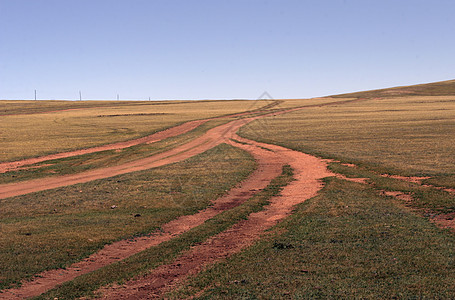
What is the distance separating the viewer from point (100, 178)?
87.9ft

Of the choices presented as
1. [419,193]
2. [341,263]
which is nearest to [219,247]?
[341,263]

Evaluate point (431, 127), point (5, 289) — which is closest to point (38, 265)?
point (5, 289)

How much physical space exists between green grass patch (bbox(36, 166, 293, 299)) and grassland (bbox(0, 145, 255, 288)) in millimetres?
1823

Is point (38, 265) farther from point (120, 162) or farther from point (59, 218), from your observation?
point (120, 162)

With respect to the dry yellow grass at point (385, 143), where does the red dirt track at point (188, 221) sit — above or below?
below

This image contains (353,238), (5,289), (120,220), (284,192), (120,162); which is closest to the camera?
(5,289)

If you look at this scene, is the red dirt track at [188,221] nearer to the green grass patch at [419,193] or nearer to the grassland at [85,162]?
the grassland at [85,162]

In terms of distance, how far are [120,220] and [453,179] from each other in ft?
59.4

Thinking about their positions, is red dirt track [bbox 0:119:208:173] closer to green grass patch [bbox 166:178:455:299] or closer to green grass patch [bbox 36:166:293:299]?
green grass patch [bbox 36:166:293:299]

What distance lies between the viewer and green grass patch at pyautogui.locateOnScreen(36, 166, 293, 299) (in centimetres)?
991

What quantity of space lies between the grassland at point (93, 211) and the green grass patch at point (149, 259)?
5.98 feet

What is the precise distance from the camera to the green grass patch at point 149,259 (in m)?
9.91

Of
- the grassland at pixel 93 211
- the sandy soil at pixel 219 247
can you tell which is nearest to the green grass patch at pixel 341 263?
the sandy soil at pixel 219 247

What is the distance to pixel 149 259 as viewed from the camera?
39.1 ft
